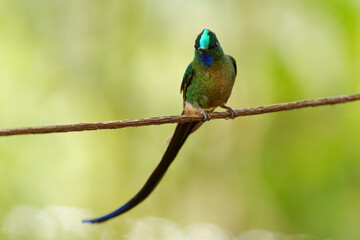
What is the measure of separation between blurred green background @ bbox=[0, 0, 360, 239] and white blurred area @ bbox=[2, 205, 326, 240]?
0.03m

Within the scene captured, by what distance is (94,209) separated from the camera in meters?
3.78

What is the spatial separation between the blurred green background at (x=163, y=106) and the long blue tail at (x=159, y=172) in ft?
5.91

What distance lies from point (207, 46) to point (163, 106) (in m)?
2.03

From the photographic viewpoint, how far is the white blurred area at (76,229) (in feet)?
12.0

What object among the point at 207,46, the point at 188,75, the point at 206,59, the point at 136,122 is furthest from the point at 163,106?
the point at 136,122

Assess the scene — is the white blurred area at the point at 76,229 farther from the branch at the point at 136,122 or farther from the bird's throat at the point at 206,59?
the branch at the point at 136,122

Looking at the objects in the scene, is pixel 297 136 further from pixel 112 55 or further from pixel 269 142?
pixel 112 55

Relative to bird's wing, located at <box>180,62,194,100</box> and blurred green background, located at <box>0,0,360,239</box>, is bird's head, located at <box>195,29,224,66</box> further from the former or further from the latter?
blurred green background, located at <box>0,0,360,239</box>

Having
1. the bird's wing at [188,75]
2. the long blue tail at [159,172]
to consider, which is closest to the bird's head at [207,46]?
the bird's wing at [188,75]

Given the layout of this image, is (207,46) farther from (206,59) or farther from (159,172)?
(159,172)

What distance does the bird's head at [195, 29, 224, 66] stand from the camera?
172 centimetres

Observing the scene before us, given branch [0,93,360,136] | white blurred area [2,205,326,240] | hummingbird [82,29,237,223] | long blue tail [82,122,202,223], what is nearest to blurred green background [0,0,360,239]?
white blurred area [2,205,326,240]

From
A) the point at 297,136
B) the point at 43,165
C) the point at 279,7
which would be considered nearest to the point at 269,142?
the point at 297,136

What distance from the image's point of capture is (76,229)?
12.4 feet
